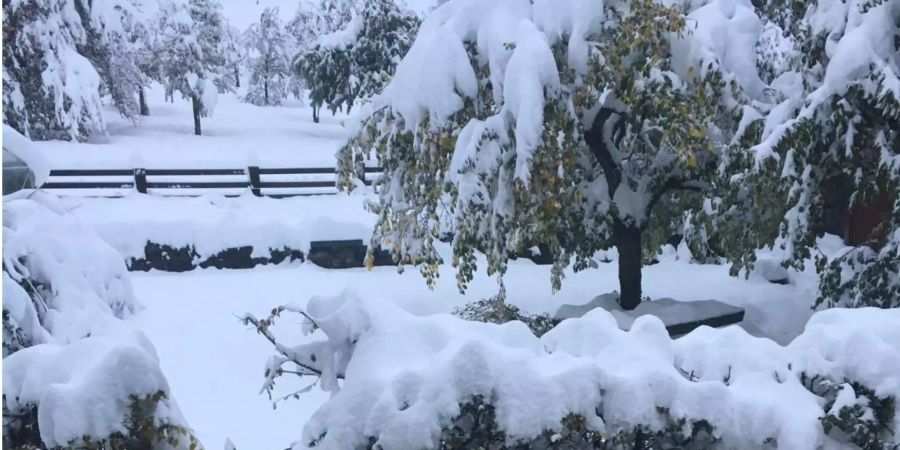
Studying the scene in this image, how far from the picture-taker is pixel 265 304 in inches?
345

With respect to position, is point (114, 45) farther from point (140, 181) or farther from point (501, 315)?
point (501, 315)

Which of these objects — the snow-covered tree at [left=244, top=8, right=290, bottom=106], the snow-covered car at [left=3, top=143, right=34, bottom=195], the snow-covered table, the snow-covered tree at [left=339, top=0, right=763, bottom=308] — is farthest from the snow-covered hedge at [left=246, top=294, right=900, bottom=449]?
the snow-covered tree at [left=244, top=8, right=290, bottom=106]

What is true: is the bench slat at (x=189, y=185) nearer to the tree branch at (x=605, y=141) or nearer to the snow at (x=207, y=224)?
the snow at (x=207, y=224)

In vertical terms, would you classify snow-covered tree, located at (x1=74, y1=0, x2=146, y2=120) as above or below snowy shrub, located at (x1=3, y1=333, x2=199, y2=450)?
above

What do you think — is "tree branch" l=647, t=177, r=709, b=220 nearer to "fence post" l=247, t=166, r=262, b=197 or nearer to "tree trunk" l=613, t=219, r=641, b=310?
"tree trunk" l=613, t=219, r=641, b=310

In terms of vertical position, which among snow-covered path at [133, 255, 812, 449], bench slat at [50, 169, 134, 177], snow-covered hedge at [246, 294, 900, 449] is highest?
bench slat at [50, 169, 134, 177]

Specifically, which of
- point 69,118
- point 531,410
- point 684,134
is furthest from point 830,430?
point 69,118

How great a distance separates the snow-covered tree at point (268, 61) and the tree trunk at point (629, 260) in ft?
89.6

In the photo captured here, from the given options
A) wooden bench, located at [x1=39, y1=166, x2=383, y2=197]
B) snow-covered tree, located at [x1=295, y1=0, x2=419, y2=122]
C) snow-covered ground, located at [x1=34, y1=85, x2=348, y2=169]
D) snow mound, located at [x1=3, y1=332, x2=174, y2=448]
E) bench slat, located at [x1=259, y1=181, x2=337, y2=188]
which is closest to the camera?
snow mound, located at [x1=3, y1=332, x2=174, y2=448]

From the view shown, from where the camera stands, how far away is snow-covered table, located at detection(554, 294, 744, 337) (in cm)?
738

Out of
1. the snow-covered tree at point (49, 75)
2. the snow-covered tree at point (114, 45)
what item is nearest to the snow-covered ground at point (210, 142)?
the snow-covered tree at point (49, 75)

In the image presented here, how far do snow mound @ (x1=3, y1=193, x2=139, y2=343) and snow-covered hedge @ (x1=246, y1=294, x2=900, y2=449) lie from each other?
8.76 ft

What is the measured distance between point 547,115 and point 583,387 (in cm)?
377

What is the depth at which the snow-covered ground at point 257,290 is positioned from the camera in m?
5.96
